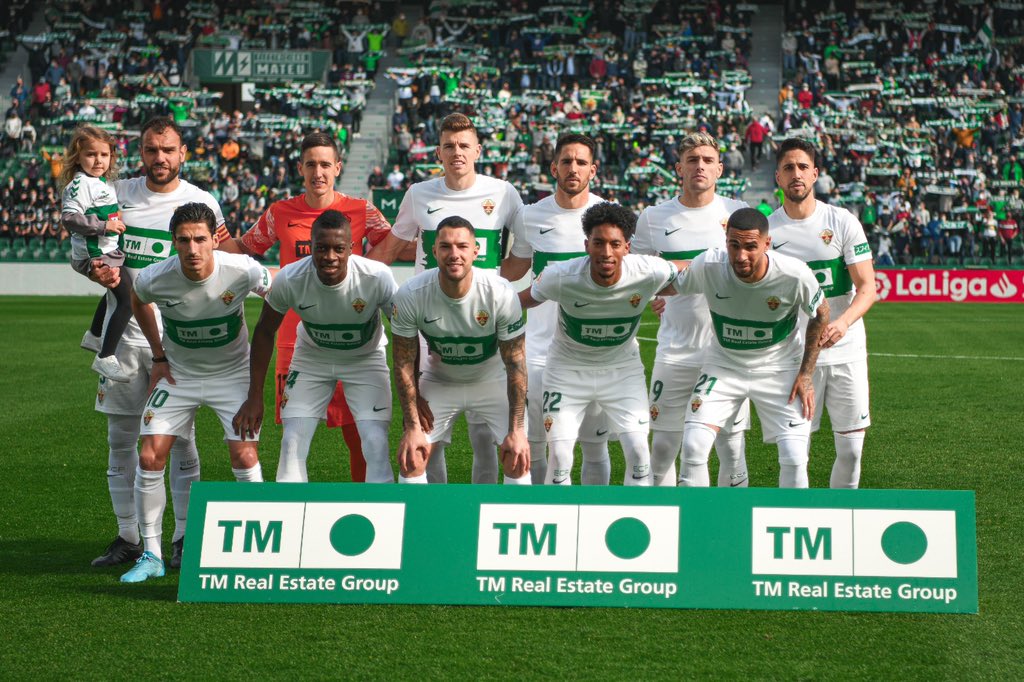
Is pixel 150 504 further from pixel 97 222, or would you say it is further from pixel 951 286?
pixel 951 286

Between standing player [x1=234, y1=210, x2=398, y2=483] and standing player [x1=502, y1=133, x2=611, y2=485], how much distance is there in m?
1.00

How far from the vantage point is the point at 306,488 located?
5.52 m

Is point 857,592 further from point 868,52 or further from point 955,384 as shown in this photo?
point 868,52

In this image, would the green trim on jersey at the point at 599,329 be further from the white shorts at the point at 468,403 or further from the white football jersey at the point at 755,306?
the white shorts at the point at 468,403

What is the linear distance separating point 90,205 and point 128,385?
1016 millimetres

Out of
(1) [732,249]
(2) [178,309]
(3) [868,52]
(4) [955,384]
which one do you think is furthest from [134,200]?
(3) [868,52]

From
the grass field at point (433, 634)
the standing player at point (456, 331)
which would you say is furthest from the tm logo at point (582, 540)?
the standing player at point (456, 331)

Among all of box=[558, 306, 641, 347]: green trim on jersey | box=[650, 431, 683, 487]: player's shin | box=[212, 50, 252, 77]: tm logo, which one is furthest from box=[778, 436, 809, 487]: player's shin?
box=[212, 50, 252, 77]: tm logo

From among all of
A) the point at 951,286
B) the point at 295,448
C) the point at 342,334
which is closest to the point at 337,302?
the point at 342,334

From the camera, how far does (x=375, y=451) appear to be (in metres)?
6.20

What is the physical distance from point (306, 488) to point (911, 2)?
1491 inches

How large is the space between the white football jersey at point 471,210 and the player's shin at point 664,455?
1501mm

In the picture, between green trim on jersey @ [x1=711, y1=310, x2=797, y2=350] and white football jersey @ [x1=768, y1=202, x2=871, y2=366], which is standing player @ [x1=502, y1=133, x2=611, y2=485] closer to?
green trim on jersey @ [x1=711, y1=310, x2=797, y2=350]

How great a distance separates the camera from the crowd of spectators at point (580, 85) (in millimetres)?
32844
